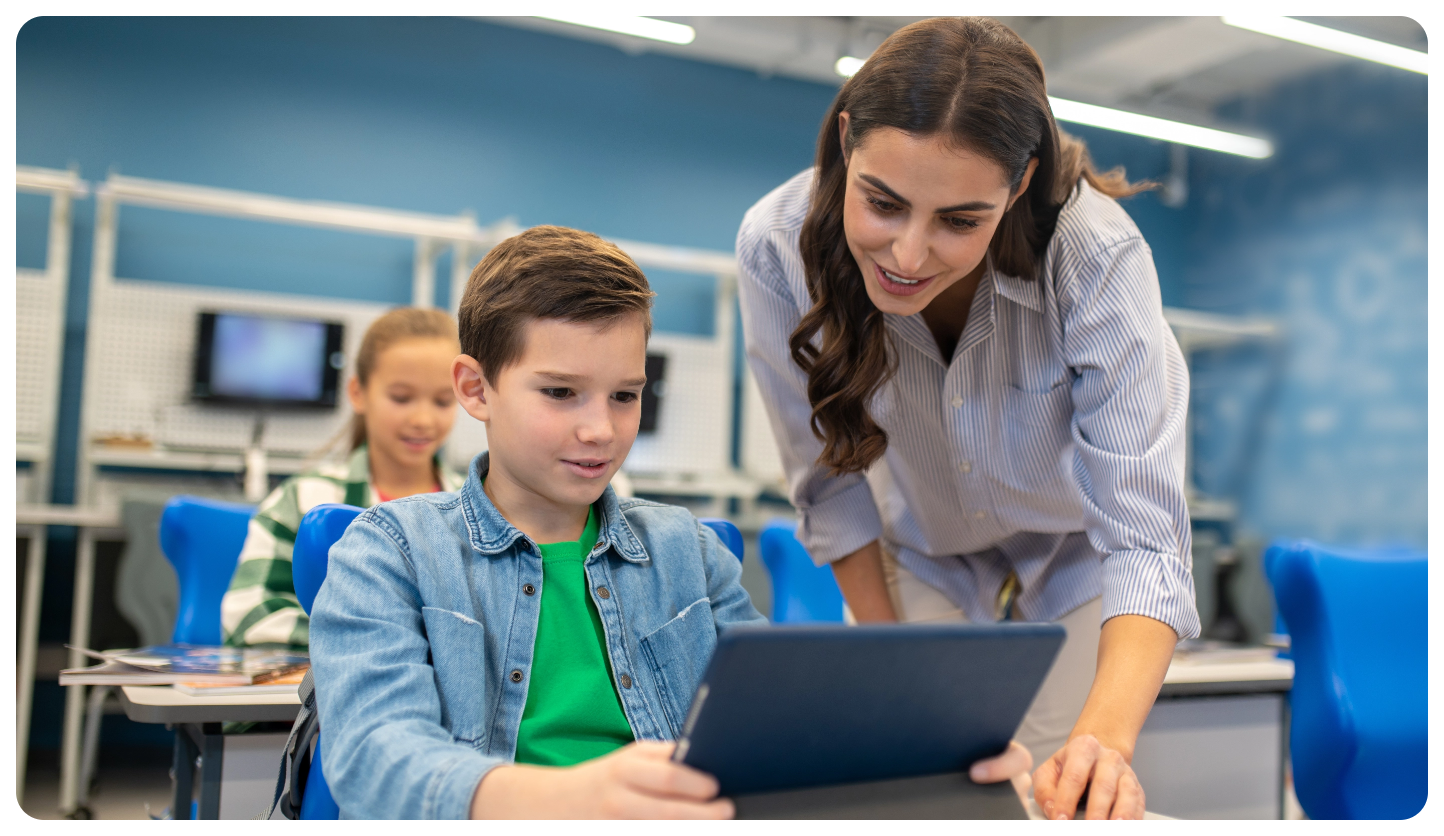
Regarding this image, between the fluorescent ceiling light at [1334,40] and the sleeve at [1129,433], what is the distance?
3.82 meters

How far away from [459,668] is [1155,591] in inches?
25.4

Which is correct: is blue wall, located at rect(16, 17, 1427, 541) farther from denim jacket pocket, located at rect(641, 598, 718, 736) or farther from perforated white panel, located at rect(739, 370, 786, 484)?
denim jacket pocket, located at rect(641, 598, 718, 736)

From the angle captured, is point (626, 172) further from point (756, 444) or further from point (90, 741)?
point (90, 741)

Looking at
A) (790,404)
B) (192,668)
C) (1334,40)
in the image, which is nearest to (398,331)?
(192,668)

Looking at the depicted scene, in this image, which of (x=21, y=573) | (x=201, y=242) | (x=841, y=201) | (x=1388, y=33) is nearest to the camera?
(x=841, y=201)

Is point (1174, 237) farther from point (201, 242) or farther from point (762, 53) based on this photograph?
point (201, 242)

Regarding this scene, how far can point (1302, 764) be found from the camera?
5.25ft

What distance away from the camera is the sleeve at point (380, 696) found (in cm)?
73

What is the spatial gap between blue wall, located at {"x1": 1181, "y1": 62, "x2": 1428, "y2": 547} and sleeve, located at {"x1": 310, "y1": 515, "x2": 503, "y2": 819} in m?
5.40

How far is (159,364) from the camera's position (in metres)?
4.26

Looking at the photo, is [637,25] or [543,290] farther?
[637,25]

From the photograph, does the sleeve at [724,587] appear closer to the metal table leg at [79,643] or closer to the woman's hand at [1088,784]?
the woman's hand at [1088,784]
